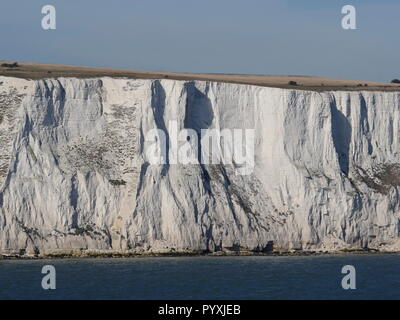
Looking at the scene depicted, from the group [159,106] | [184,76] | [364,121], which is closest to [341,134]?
[364,121]

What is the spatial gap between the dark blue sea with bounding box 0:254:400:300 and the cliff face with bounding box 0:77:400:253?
8.30 feet

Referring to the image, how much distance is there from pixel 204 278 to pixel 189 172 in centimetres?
1372

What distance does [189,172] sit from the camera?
68188 mm

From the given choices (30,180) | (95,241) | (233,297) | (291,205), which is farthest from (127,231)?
(233,297)

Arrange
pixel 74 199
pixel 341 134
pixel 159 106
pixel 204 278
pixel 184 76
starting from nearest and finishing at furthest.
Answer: pixel 204 278, pixel 74 199, pixel 159 106, pixel 341 134, pixel 184 76

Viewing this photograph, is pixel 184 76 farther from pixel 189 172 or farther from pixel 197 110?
pixel 189 172

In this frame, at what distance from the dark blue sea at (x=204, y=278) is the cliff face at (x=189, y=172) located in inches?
99.6

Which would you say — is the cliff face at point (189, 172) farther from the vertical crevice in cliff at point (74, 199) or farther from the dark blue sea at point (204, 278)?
the dark blue sea at point (204, 278)

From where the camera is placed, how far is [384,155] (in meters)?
73.8

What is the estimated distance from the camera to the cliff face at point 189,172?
216 ft

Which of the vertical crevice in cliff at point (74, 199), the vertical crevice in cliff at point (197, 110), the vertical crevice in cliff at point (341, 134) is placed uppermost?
the vertical crevice in cliff at point (197, 110)

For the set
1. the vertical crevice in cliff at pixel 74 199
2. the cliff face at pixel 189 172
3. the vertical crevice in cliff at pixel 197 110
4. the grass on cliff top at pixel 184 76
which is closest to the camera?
the vertical crevice in cliff at pixel 74 199

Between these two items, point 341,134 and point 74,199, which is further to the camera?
point 341,134

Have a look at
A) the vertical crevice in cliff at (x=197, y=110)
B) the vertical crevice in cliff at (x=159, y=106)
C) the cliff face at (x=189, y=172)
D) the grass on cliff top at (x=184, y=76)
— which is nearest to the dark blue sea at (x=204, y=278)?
the cliff face at (x=189, y=172)
